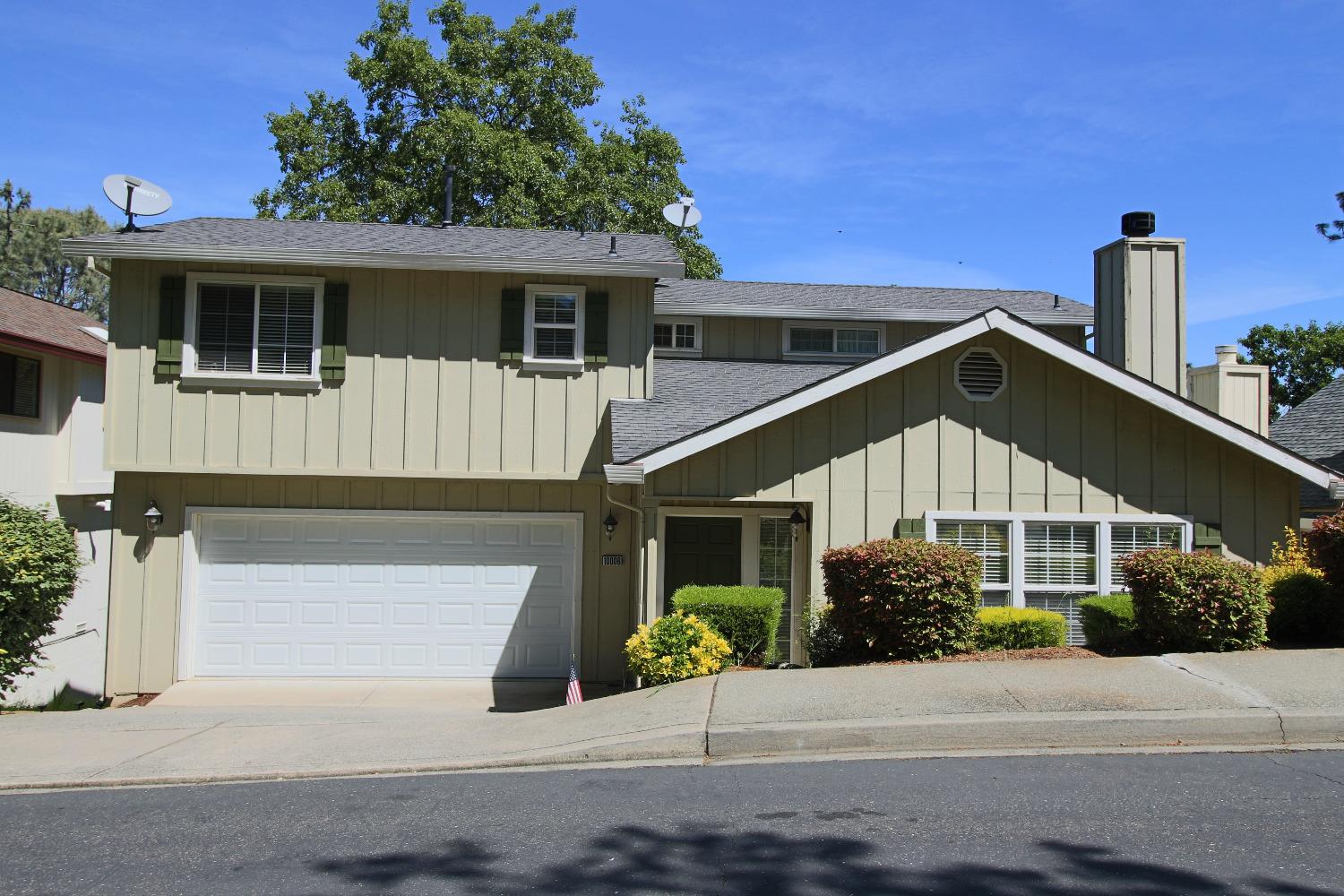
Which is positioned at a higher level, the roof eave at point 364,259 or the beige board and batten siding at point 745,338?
the roof eave at point 364,259

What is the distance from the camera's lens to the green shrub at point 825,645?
420 inches

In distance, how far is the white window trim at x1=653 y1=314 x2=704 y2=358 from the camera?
655 inches

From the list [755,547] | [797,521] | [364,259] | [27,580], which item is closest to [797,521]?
[797,521]

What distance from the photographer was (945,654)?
33.4ft

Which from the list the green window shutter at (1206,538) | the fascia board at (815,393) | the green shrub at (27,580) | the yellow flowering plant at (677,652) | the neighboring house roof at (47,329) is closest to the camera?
the yellow flowering plant at (677,652)

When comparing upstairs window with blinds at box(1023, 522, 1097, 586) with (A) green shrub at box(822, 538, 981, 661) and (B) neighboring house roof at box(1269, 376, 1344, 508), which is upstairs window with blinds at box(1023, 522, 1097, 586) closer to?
(A) green shrub at box(822, 538, 981, 661)

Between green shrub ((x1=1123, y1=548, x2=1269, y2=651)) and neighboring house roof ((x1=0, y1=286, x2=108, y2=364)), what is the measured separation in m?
15.9

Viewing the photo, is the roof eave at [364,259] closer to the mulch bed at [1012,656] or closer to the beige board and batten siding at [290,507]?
the beige board and batten siding at [290,507]

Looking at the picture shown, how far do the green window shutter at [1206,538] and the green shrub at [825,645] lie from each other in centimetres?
423

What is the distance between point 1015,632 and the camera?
10648 millimetres

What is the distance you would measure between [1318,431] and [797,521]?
10.5 metres

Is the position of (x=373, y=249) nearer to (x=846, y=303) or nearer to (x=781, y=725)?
(x=846, y=303)

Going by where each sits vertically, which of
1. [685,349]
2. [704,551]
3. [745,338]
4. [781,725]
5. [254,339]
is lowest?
[781,725]

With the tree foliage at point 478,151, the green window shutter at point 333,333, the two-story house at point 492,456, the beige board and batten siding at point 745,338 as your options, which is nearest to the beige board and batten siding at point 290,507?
the two-story house at point 492,456
